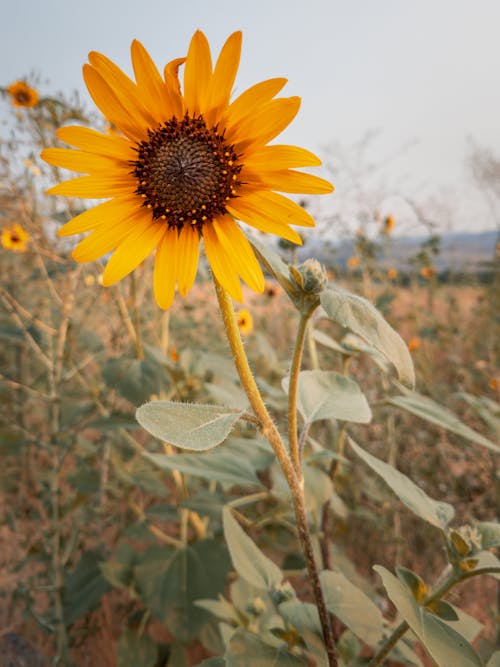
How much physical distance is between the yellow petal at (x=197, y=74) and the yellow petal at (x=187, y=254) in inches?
6.5

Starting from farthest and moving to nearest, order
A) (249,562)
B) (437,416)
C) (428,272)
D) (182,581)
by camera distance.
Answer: (428,272) < (182,581) < (437,416) < (249,562)

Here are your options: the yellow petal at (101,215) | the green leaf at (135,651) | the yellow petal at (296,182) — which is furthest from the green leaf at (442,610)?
the green leaf at (135,651)

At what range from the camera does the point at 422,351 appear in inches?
142

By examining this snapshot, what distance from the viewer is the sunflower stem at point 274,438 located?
2.02 ft

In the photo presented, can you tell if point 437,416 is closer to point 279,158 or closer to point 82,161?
point 279,158

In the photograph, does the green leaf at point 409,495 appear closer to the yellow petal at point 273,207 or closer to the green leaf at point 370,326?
the green leaf at point 370,326

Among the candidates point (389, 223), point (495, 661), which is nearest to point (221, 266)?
point (495, 661)

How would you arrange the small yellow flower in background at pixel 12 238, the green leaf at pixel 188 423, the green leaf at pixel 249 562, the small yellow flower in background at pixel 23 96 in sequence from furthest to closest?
the small yellow flower in background at pixel 12 238 < the small yellow flower in background at pixel 23 96 < the green leaf at pixel 249 562 < the green leaf at pixel 188 423

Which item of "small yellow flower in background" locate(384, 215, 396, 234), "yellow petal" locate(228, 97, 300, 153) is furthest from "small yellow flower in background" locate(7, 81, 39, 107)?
"small yellow flower in background" locate(384, 215, 396, 234)

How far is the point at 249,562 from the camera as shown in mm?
887

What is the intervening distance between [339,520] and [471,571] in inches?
48.2

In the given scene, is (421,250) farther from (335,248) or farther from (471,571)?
(471,571)

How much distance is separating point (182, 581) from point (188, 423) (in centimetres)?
95

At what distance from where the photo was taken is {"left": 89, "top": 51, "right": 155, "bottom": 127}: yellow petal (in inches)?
24.3
